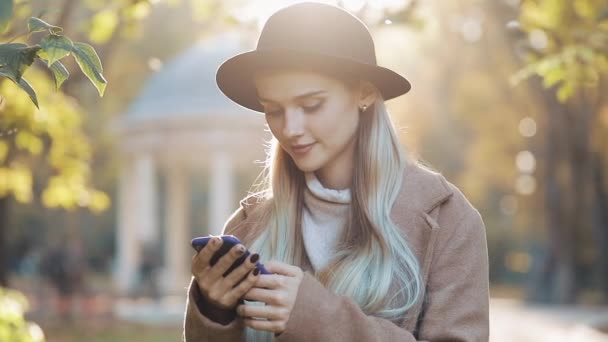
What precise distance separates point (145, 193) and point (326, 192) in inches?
1003

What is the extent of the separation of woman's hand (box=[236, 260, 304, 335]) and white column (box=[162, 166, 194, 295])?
26218 mm

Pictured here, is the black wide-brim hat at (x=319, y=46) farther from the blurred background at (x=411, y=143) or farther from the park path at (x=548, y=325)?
the blurred background at (x=411, y=143)

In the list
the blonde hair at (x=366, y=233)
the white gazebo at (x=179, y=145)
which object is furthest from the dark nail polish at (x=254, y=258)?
the white gazebo at (x=179, y=145)

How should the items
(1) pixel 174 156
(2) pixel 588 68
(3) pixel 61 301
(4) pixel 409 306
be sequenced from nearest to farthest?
(4) pixel 409 306 → (2) pixel 588 68 → (3) pixel 61 301 → (1) pixel 174 156

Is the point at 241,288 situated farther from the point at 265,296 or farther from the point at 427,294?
the point at 427,294

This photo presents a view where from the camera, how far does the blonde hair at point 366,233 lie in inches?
119

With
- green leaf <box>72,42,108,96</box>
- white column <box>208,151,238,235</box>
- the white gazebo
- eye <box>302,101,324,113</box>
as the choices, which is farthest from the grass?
green leaf <box>72,42,108,96</box>

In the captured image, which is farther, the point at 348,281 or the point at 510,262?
the point at 510,262

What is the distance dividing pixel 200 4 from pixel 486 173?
2020 centimetres

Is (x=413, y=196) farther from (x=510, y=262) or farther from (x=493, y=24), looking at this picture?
(x=510, y=262)

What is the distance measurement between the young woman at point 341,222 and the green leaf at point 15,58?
63cm

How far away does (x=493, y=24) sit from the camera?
71.6 ft

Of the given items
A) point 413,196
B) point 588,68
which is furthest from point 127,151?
point 413,196

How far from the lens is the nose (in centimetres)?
303
